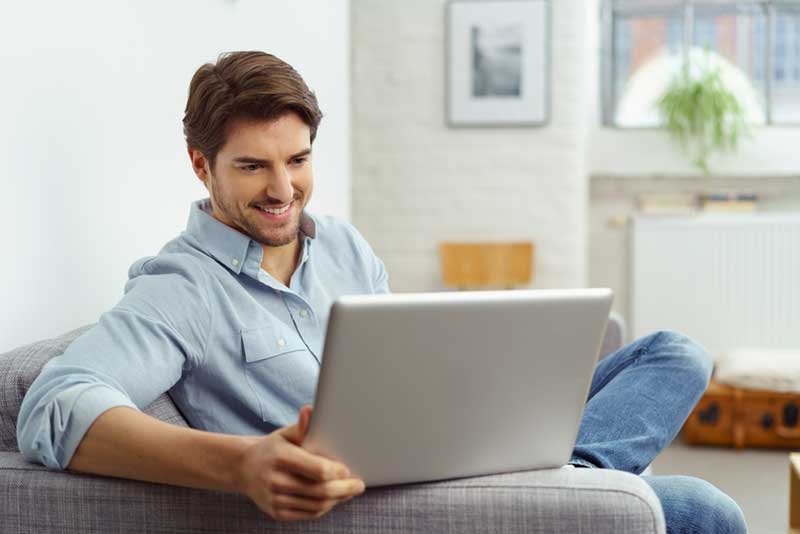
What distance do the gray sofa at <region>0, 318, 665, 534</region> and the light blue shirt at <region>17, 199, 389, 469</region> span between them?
2.0 inches

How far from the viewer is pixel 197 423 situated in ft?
5.12

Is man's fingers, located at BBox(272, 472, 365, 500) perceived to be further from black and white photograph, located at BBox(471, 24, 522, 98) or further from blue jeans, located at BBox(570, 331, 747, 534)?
black and white photograph, located at BBox(471, 24, 522, 98)

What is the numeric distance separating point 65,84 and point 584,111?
3.36 meters

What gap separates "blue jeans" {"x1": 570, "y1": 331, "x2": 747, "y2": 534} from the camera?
56.1 inches

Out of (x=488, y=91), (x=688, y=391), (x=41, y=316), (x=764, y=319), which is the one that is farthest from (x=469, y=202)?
(x=41, y=316)

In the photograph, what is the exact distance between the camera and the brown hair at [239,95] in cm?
157

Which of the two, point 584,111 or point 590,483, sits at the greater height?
point 584,111

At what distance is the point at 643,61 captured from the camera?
502 centimetres

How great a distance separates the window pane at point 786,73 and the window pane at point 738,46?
0.06 metres

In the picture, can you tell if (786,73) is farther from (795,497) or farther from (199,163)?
(199,163)

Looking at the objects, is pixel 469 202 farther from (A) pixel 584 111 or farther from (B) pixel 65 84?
(B) pixel 65 84

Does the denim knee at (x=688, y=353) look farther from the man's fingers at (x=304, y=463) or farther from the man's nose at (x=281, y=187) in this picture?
the man's fingers at (x=304, y=463)

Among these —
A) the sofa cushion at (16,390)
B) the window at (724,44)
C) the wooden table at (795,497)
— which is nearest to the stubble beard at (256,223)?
the sofa cushion at (16,390)

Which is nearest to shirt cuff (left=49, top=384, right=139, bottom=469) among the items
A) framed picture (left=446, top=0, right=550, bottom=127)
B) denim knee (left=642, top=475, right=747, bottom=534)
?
denim knee (left=642, top=475, right=747, bottom=534)
